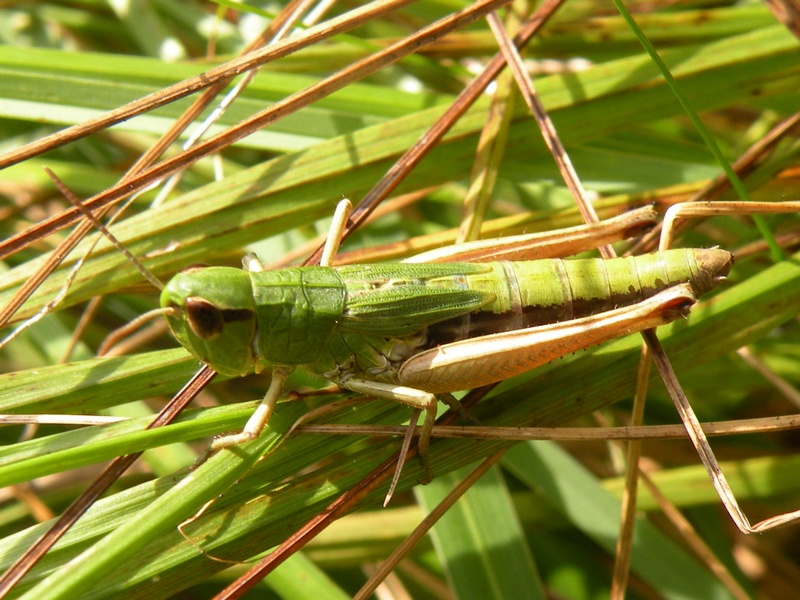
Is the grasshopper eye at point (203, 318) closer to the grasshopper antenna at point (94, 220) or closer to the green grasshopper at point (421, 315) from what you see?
the green grasshopper at point (421, 315)

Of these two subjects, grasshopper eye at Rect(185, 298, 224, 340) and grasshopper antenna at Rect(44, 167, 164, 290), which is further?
grasshopper eye at Rect(185, 298, 224, 340)

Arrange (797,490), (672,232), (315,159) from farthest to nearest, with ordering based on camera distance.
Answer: (797,490) < (315,159) < (672,232)

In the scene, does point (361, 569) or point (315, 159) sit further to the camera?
point (361, 569)

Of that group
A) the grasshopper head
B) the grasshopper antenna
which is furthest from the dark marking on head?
the grasshopper antenna

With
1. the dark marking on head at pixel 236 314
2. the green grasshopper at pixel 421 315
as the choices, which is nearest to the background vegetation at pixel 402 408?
the green grasshopper at pixel 421 315

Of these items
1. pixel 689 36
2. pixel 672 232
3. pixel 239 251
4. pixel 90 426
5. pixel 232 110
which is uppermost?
pixel 689 36

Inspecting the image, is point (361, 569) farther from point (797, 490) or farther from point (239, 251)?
point (797, 490)

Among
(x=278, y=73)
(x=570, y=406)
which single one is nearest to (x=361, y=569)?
(x=570, y=406)

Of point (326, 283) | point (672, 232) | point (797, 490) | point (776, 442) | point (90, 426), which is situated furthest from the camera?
point (776, 442)

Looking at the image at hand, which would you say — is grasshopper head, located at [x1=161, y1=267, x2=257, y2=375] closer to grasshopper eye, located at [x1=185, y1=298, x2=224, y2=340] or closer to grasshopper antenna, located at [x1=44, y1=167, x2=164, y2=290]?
grasshopper eye, located at [x1=185, y1=298, x2=224, y2=340]
